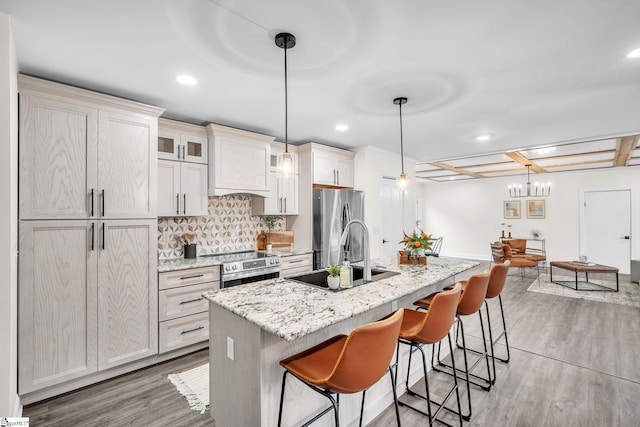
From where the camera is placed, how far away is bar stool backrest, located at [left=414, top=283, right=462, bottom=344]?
1778 mm

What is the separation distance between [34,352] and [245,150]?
258 cm

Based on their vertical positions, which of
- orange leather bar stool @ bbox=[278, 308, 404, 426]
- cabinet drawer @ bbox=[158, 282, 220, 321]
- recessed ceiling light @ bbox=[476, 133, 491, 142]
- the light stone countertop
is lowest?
cabinet drawer @ bbox=[158, 282, 220, 321]

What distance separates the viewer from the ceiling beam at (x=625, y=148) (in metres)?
4.39

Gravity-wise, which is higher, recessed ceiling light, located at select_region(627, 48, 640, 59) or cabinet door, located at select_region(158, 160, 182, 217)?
recessed ceiling light, located at select_region(627, 48, 640, 59)

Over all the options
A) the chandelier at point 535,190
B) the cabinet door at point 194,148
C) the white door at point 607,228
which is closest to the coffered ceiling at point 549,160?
the chandelier at point 535,190

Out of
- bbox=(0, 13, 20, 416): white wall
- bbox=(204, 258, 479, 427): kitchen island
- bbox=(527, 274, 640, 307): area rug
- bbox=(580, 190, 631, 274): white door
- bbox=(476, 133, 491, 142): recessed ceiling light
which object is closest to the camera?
bbox=(204, 258, 479, 427): kitchen island

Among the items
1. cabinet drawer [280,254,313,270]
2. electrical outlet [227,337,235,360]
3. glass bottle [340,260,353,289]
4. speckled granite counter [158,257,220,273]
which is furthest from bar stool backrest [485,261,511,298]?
speckled granite counter [158,257,220,273]

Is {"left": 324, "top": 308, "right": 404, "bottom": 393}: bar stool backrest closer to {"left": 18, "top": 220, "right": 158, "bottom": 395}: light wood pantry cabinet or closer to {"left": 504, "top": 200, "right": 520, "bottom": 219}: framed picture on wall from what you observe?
{"left": 18, "top": 220, "right": 158, "bottom": 395}: light wood pantry cabinet

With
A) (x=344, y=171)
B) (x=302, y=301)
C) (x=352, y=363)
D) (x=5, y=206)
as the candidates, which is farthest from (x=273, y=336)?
(x=344, y=171)

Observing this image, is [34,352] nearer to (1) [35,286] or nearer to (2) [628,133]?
(1) [35,286]

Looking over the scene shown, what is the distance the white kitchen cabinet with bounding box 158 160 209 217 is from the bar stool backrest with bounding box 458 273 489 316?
272 cm

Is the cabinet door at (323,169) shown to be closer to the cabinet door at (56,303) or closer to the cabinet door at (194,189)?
the cabinet door at (194,189)

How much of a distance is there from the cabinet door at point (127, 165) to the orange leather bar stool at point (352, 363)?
2072 millimetres

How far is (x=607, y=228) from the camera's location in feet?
22.9
